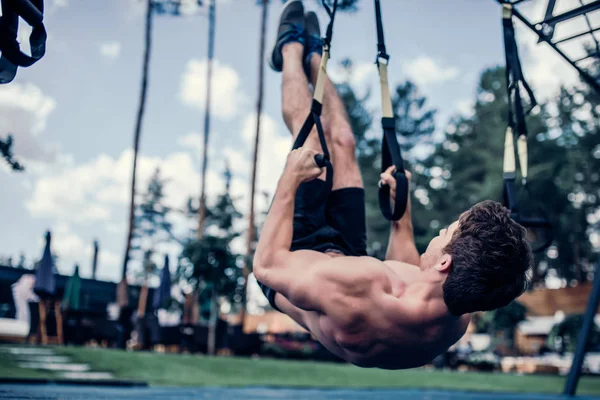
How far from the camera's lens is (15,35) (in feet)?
6.02

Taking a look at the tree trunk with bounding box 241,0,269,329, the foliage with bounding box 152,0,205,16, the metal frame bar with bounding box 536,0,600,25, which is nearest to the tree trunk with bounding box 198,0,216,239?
the foliage with bounding box 152,0,205,16

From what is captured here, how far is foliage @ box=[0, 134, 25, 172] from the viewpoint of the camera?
4.49 metres

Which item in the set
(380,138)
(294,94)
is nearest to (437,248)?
(294,94)

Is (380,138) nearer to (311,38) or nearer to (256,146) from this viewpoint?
(256,146)

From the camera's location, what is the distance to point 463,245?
2.01 metres

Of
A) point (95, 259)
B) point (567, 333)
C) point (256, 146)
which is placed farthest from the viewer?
point (95, 259)

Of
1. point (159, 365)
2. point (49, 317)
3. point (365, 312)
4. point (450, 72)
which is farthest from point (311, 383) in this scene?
point (450, 72)

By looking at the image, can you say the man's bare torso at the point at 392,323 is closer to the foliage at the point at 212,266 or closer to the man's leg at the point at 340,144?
the man's leg at the point at 340,144

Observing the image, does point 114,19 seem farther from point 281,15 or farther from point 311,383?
point 281,15

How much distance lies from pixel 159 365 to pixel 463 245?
6192 mm

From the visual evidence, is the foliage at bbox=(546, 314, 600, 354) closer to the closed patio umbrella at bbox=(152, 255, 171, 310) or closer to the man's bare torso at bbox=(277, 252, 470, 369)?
the closed patio umbrella at bbox=(152, 255, 171, 310)

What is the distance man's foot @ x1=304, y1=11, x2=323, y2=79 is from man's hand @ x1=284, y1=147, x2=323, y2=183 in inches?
36.2

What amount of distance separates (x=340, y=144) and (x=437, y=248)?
0.83 meters

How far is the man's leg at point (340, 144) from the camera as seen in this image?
269cm
